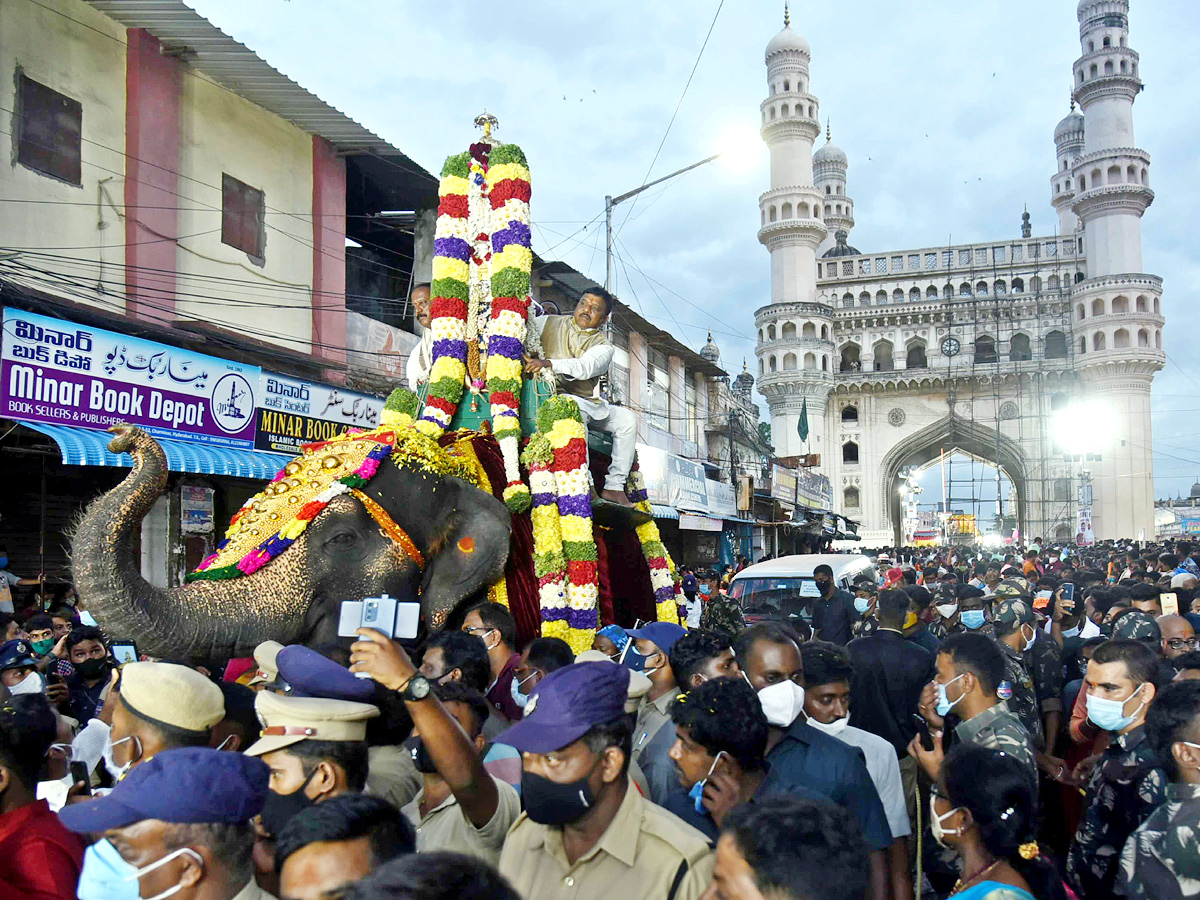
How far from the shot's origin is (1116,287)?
148 ft

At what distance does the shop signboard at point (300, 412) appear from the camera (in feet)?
40.3

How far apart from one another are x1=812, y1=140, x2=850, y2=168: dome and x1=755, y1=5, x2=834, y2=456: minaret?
1322cm

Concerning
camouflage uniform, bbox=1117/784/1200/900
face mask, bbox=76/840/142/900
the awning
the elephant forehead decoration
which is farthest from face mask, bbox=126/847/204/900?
the awning

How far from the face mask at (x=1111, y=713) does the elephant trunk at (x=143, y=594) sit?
3553 millimetres

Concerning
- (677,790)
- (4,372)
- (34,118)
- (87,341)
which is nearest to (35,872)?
(677,790)

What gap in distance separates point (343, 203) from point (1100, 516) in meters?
41.0

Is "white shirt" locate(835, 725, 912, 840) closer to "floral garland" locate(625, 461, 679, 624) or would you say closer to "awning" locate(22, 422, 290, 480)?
"floral garland" locate(625, 461, 679, 624)

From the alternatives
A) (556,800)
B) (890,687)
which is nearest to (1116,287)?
(890,687)

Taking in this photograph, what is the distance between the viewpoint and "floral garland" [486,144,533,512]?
6344 mm

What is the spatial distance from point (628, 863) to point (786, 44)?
52.0 meters

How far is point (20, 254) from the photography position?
9.95 metres

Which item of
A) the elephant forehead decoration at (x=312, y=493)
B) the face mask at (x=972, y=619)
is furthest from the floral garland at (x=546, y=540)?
the face mask at (x=972, y=619)

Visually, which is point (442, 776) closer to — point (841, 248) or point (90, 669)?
point (90, 669)

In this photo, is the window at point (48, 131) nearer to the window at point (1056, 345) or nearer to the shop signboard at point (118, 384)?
the shop signboard at point (118, 384)
